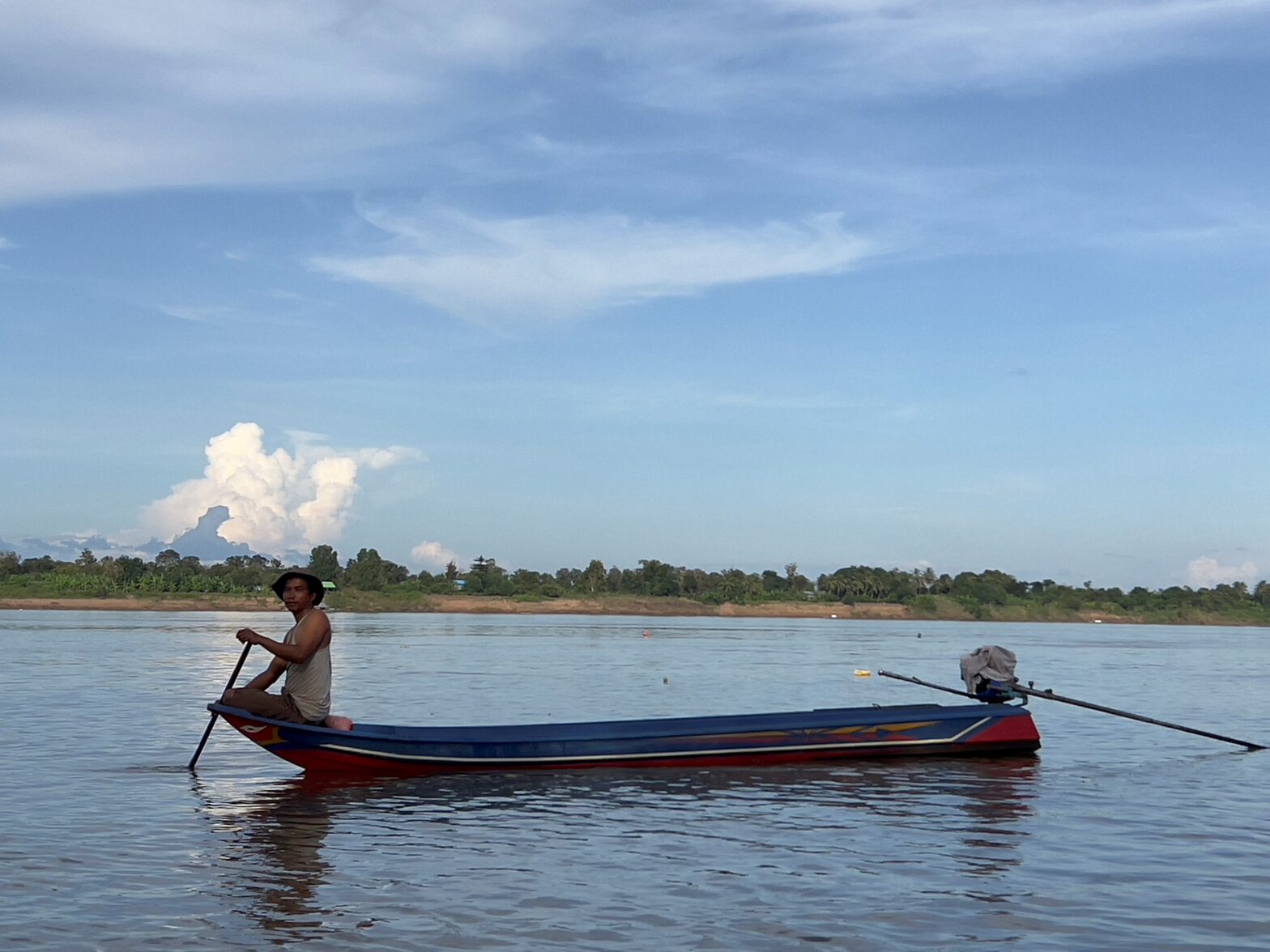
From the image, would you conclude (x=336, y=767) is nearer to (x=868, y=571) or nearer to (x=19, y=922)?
(x=19, y=922)

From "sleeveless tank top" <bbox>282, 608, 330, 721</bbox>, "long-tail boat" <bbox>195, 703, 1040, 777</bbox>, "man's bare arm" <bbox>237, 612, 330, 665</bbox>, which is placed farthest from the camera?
"long-tail boat" <bbox>195, 703, 1040, 777</bbox>

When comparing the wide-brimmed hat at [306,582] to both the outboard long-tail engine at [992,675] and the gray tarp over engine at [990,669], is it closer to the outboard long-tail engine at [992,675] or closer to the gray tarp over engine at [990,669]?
the outboard long-tail engine at [992,675]

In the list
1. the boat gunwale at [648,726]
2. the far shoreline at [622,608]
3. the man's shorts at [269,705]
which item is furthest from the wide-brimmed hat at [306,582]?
the far shoreline at [622,608]

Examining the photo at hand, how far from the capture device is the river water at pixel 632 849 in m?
9.36

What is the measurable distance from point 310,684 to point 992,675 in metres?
10.4

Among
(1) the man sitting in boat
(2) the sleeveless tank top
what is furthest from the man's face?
(2) the sleeveless tank top

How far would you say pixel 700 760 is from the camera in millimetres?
17875

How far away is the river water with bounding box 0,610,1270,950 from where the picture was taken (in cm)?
936

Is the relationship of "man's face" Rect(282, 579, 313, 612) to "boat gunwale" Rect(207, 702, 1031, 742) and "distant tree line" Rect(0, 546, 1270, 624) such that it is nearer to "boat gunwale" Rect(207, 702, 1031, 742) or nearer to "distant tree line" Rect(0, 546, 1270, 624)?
"boat gunwale" Rect(207, 702, 1031, 742)

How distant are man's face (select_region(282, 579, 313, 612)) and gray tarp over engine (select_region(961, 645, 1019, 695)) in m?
10.2

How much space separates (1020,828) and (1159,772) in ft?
20.3

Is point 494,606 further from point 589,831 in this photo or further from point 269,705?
point 589,831

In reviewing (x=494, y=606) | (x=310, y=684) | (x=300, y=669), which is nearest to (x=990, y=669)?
(x=310, y=684)

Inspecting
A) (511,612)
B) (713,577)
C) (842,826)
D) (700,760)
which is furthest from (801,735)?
(713,577)
